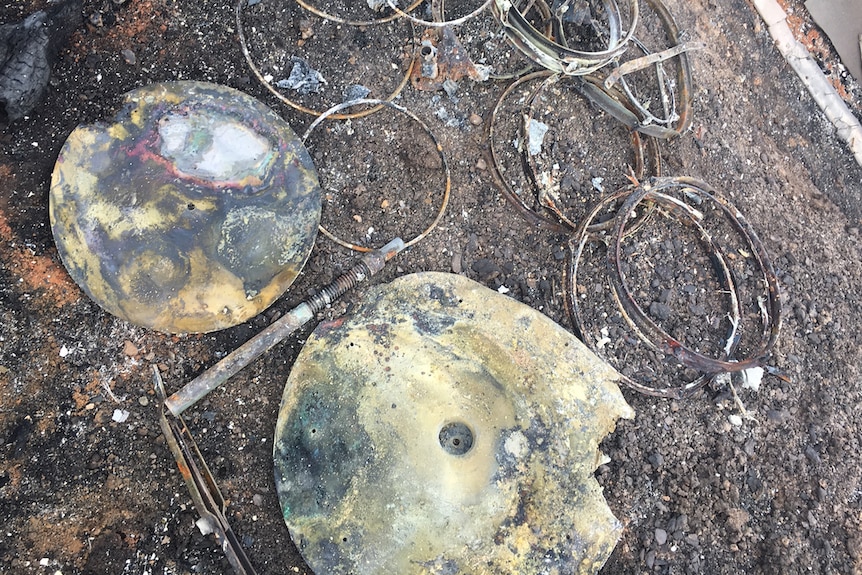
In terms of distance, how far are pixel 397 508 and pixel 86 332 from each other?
1764mm

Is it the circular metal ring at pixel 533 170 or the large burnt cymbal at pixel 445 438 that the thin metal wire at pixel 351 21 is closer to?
the circular metal ring at pixel 533 170

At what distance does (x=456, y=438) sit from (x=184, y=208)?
1782mm

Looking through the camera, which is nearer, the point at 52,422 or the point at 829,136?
the point at 52,422

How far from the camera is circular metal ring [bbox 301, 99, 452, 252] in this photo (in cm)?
310

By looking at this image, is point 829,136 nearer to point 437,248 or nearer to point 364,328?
point 437,248

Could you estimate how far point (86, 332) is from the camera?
2822 mm

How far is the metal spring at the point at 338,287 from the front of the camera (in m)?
2.87

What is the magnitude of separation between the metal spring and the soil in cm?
16

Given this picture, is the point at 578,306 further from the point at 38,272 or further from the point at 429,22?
the point at 38,272

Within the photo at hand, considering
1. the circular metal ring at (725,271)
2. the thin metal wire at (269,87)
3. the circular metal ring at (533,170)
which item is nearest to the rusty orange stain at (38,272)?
the thin metal wire at (269,87)

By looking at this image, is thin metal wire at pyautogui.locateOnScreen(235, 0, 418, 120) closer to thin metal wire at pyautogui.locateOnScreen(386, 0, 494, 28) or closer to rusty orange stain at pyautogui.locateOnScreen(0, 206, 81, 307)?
thin metal wire at pyautogui.locateOnScreen(386, 0, 494, 28)

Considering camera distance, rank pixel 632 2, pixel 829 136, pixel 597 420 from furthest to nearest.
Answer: pixel 829 136
pixel 632 2
pixel 597 420

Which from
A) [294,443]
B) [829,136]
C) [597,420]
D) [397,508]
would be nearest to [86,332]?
[294,443]

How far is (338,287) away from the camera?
114 inches
